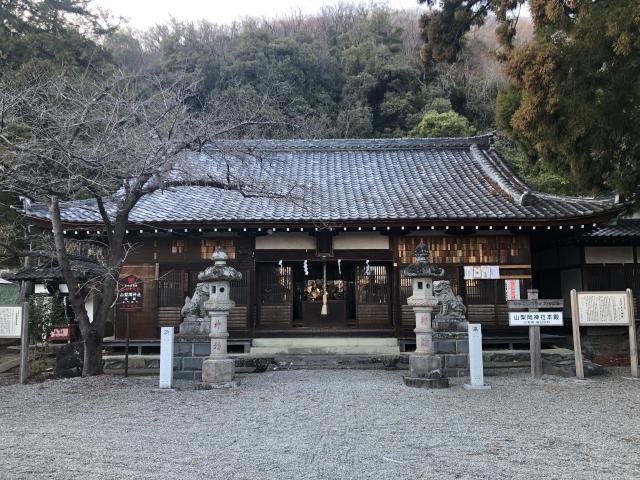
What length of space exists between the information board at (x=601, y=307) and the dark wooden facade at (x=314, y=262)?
278 centimetres

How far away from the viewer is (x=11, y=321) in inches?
388

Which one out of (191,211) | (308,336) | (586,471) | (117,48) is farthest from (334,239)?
(117,48)

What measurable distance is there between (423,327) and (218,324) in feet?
12.5

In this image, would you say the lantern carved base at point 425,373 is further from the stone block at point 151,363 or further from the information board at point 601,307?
the stone block at point 151,363

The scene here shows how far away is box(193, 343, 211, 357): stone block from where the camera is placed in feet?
33.0

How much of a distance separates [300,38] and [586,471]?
4397cm

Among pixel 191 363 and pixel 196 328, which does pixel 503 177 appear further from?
pixel 191 363

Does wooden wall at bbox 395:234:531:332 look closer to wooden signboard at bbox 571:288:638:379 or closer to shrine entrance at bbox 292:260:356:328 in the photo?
shrine entrance at bbox 292:260:356:328

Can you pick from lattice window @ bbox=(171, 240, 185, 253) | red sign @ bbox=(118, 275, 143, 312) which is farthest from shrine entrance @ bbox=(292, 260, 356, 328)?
red sign @ bbox=(118, 275, 143, 312)

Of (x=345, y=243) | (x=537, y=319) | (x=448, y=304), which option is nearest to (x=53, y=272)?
(x=345, y=243)

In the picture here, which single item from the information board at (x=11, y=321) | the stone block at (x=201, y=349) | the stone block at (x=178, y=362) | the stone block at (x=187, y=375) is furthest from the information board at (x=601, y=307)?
the information board at (x=11, y=321)

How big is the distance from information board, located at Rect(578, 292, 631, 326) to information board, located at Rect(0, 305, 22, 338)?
11.0 m

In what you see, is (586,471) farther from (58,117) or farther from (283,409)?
(58,117)

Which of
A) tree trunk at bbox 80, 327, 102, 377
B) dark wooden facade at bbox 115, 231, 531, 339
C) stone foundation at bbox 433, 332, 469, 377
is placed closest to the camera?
tree trunk at bbox 80, 327, 102, 377
